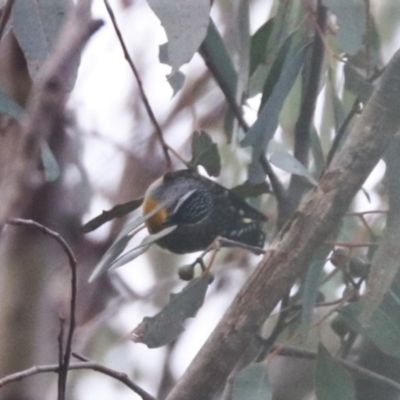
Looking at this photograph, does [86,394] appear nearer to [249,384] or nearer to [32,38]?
[249,384]

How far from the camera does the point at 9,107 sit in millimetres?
841

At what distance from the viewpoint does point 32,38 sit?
830mm

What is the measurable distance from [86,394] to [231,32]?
0.61 metres

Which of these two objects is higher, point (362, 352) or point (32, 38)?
point (32, 38)

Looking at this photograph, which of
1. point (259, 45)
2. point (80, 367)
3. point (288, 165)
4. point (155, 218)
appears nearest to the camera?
point (80, 367)

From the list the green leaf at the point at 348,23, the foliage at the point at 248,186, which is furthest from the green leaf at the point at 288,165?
the green leaf at the point at 348,23

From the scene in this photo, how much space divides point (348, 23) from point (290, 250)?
8.5 inches

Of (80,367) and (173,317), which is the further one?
(173,317)

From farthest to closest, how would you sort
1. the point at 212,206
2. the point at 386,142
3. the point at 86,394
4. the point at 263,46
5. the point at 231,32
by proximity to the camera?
1. the point at 86,394
2. the point at 231,32
3. the point at 263,46
4. the point at 212,206
5. the point at 386,142

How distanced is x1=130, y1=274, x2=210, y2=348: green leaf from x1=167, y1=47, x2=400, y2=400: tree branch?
0.30 feet

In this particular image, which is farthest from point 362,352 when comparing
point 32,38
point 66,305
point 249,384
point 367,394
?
point 32,38

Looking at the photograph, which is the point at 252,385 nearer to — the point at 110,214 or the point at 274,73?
the point at 110,214

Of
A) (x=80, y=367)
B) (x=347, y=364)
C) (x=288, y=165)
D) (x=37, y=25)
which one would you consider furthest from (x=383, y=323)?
(x=37, y=25)

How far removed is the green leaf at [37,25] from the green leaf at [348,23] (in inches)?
9.5
